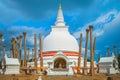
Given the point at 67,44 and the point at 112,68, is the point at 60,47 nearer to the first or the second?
the point at 67,44

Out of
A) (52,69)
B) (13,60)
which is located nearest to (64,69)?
(52,69)

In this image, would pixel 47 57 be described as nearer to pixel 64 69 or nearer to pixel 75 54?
pixel 75 54

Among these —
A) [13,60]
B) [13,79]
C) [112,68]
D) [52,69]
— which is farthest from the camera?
[112,68]

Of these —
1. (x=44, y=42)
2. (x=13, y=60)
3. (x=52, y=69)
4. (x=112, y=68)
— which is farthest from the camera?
(x=44, y=42)

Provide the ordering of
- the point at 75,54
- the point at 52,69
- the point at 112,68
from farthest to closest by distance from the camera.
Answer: the point at 75,54 → the point at 112,68 → the point at 52,69

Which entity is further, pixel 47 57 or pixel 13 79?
pixel 47 57

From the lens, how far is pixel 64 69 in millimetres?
44062

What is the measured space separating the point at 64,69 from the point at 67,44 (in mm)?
14897

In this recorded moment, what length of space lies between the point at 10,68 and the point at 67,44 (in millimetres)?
16789

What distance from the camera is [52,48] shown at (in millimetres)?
58000

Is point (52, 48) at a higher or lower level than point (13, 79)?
higher

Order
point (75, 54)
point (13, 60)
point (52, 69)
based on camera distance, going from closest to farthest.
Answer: point (52, 69), point (13, 60), point (75, 54)

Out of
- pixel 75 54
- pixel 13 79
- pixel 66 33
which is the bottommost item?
pixel 13 79

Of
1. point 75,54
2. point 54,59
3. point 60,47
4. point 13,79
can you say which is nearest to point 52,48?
point 60,47
